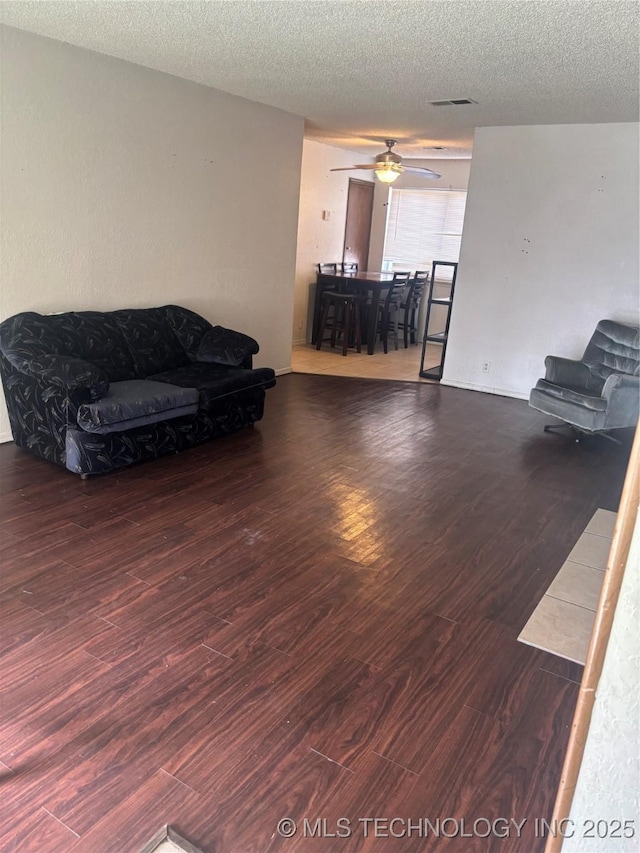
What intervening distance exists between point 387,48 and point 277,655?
10.3 ft

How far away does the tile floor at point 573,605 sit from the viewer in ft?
7.84

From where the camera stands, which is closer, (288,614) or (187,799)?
(187,799)

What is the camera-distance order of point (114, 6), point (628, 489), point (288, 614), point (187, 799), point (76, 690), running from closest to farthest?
point (628, 489) → point (187, 799) → point (76, 690) → point (288, 614) → point (114, 6)

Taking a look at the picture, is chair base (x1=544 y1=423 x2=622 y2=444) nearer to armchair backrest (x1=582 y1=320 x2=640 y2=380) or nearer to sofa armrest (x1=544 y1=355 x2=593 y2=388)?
sofa armrest (x1=544 y1=355 x2=593 y2=388)

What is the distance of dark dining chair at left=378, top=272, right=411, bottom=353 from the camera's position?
311 inches

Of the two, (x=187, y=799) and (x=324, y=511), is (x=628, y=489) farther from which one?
(x=324, y=511)

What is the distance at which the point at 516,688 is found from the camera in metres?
2.14

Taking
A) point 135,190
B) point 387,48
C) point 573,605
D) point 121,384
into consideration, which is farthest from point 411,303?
point 573,605

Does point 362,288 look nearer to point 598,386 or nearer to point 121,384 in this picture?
point 598,386

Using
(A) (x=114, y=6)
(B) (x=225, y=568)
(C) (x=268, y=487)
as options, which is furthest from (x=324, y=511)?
(A) (x=114, y=6)

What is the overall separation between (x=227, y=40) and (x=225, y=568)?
287cm

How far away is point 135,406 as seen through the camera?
3.53 m

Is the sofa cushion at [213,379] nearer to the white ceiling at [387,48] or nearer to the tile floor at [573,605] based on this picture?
the white ceiling at [387,48]

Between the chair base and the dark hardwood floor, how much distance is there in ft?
2.76
